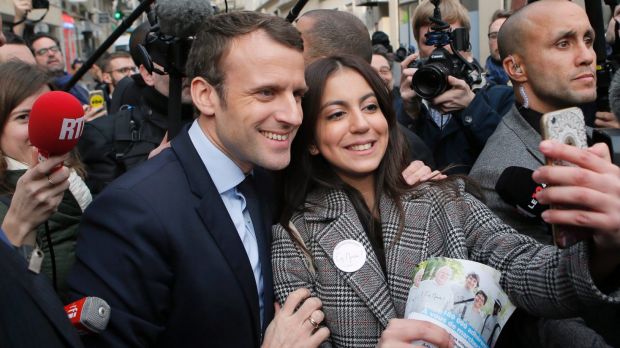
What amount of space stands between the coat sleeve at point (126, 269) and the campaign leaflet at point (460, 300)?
2.31ft

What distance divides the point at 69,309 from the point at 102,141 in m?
1.86

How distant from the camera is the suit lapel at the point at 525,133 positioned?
2.50 metres

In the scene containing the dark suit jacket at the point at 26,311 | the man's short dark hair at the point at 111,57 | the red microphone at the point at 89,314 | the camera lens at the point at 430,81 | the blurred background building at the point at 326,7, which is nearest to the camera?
the dark suit jacket at the point at 26,311

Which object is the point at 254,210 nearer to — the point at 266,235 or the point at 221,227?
the point at 266,235

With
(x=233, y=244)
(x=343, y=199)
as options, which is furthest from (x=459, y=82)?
(x=233, y=244)

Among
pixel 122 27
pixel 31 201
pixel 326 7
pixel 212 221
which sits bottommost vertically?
pixel 326 7

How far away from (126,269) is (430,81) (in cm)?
170

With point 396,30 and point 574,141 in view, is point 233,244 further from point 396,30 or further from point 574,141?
point 396,30


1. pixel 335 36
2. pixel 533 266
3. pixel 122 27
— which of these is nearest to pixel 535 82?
pixel 335 36

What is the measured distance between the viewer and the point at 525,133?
8.43 feet

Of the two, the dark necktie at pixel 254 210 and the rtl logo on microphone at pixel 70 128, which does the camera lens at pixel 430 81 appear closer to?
the dark necktie at pixel 254 210

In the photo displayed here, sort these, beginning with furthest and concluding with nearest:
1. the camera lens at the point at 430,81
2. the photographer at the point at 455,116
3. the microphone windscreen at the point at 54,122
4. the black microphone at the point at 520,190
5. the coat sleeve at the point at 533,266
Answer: the photographer at the point at 455,116 → the camera lens at the point at 430,81 → the black microphone at the point at 520,190 → the microphone windscreen at the point at 54,122 → the coat sleeve at the point at 533,266

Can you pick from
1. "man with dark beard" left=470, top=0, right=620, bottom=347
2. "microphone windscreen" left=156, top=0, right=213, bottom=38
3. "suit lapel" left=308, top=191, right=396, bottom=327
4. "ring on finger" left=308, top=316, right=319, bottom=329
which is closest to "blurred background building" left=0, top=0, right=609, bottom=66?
"microphone windscreen" left=156, top=0, right=213, bottom=38

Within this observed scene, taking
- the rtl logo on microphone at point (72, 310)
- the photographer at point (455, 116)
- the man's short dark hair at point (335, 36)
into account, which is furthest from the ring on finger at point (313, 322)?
the man's short dark hair at point (335, 36)
